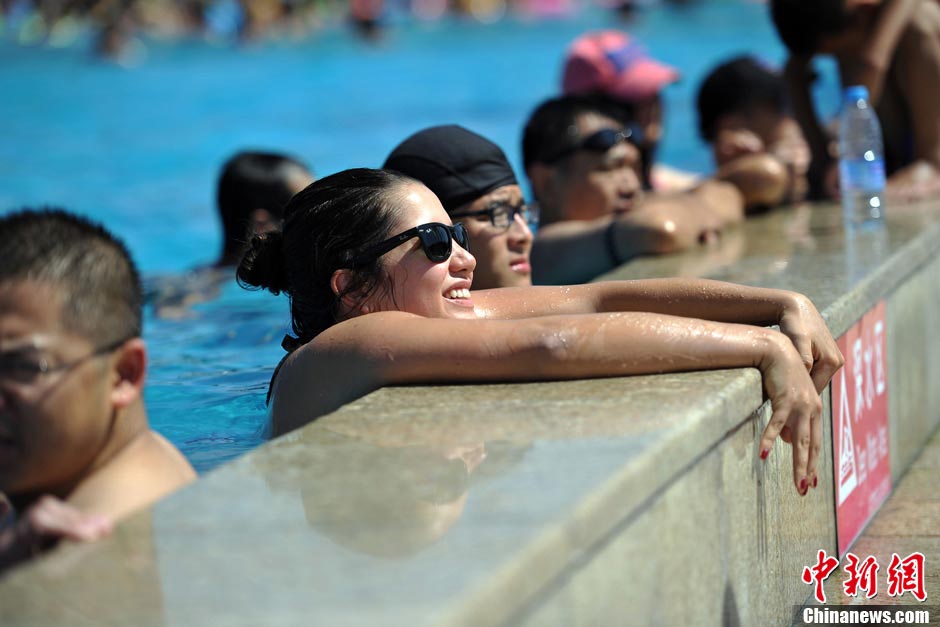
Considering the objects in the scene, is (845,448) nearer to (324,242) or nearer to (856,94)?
(324,242)

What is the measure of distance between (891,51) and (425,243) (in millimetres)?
4112

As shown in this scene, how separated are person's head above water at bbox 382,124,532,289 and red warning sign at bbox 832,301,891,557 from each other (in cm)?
125

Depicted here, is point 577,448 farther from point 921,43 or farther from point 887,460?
point 921,43

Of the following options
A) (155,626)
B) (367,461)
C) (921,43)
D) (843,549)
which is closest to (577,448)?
(367,461)

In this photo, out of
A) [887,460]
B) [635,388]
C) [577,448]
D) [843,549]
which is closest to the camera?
[577,448]

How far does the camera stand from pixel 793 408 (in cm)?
308

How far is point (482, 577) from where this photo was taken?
1943 millimetres

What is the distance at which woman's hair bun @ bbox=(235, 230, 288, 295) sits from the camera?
3816mm

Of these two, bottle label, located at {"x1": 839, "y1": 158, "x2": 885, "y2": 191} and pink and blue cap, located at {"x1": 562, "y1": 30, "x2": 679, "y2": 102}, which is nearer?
bottle label, located at {"x1": 839, "y1": 158, "x2": 885, "y2": 191}

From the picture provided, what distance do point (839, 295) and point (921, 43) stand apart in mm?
3146

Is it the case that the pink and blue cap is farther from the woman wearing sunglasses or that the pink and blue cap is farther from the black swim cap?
the woman wearing sunglasses

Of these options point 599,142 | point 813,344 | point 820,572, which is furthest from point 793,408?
point 599,142
